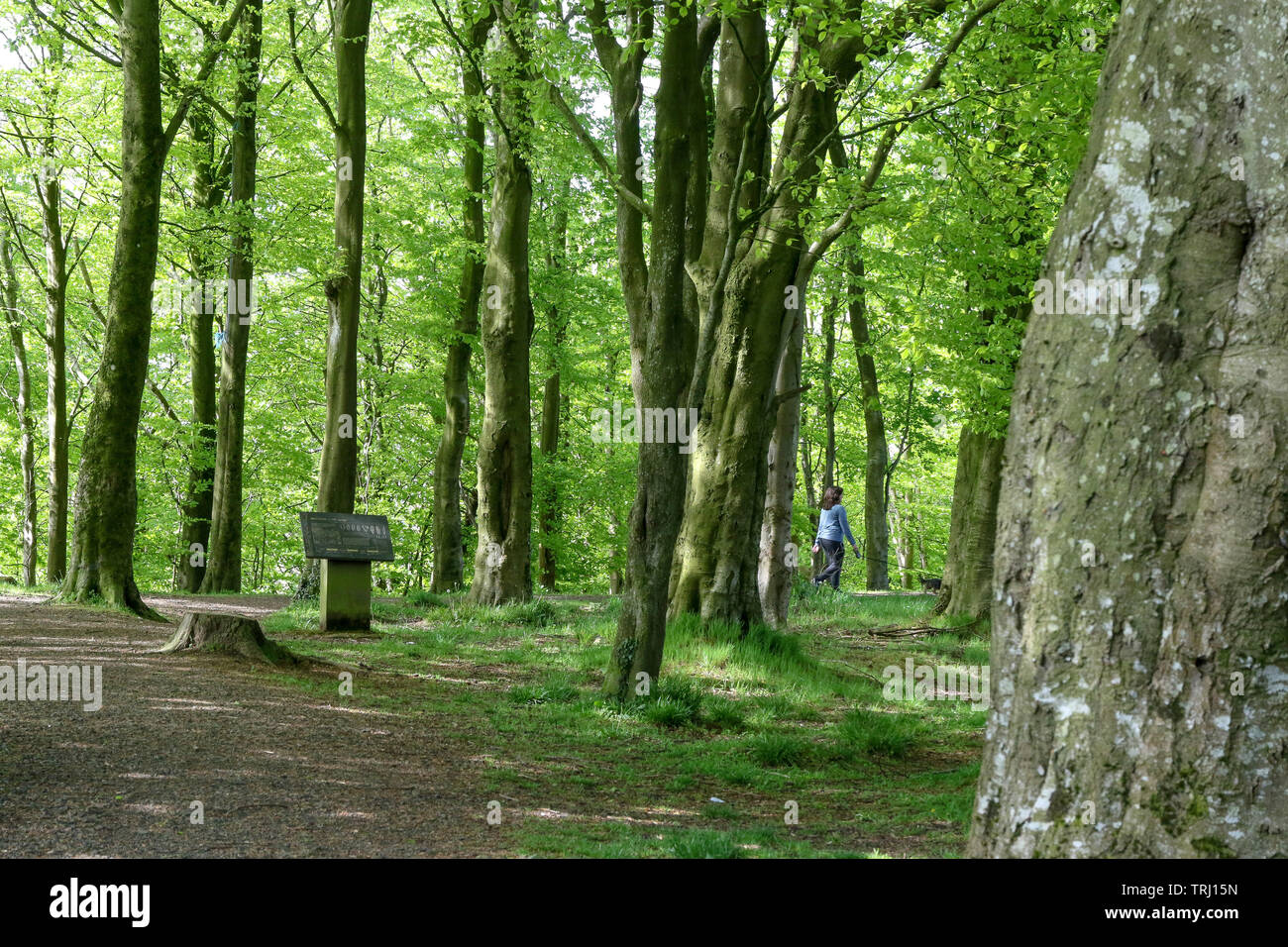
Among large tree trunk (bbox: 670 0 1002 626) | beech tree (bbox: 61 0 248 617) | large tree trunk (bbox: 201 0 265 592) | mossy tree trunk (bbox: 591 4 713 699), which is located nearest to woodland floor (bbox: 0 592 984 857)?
mossy tree trunk (bbox: 591 4 713 699)

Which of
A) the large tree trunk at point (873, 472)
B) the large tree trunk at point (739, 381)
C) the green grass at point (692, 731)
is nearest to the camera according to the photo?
the green grass at point (692, 731)

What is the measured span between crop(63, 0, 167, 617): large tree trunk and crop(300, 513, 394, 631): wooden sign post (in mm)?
1914

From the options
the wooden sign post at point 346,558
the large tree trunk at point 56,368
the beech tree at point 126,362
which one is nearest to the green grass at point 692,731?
the wooden sign post at point 346,558

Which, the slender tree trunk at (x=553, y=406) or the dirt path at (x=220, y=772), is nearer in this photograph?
the dirt path at (x=220, y=772)

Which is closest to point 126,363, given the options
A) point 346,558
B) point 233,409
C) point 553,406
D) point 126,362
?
point 126,362

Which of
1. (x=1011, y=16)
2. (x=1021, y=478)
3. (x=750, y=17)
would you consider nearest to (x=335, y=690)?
(x=1021, y=478)

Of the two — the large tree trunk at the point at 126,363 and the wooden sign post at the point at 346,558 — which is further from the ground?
the large tree trunk at the point at 126,363

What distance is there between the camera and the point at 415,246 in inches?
824

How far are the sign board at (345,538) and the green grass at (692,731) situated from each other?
36.9 inches

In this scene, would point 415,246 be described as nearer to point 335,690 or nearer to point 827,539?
point 827,539

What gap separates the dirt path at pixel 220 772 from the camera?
4.89 metres

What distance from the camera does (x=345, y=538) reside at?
1250 cm

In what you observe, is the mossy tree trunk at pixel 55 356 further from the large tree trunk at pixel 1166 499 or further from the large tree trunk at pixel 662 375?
the large tree trunk at pixel 1166 499
